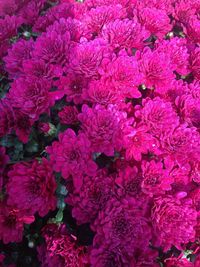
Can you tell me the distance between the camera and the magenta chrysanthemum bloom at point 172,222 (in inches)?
53.9

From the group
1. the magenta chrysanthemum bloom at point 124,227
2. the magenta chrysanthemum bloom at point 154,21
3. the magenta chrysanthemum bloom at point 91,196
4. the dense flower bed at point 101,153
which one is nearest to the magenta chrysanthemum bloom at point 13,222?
the dense flower bed at point 101,153

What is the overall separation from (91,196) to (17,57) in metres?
0.78

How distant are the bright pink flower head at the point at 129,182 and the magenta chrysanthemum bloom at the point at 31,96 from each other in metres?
0.42

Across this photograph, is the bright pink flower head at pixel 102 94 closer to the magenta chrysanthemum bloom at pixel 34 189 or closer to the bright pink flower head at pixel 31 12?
the magenta chrysanthemum bloom at pixel 34 189

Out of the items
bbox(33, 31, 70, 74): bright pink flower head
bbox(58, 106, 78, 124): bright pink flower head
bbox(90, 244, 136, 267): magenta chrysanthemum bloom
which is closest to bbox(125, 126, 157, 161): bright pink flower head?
bbox(58, 106, 78, 124): bright pink flower head

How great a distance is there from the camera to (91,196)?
1.41m

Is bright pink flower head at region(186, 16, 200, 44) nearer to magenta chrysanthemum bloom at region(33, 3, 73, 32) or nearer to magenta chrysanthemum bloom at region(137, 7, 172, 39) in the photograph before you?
A: magenta chrysanthemum bloom at region(137, 7, 172, 39)

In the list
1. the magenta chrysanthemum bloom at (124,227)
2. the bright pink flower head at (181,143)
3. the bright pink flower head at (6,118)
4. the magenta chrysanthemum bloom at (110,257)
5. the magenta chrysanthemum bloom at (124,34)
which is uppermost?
the magenta chrysanthemum bloom at (124,34)

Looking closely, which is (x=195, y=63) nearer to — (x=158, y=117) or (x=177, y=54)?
(x=177, y=54)

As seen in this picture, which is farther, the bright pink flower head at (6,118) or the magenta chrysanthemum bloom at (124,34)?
the magenta chrysanthemum bloom at (124,34)

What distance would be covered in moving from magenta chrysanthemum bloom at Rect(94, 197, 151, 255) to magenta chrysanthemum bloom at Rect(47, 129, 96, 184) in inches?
6.4

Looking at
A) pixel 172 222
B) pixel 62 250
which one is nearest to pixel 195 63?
pixel 172 222

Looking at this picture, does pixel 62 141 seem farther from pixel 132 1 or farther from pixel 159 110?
pixel 132 1

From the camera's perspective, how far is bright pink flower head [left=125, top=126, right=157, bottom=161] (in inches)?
55.9
